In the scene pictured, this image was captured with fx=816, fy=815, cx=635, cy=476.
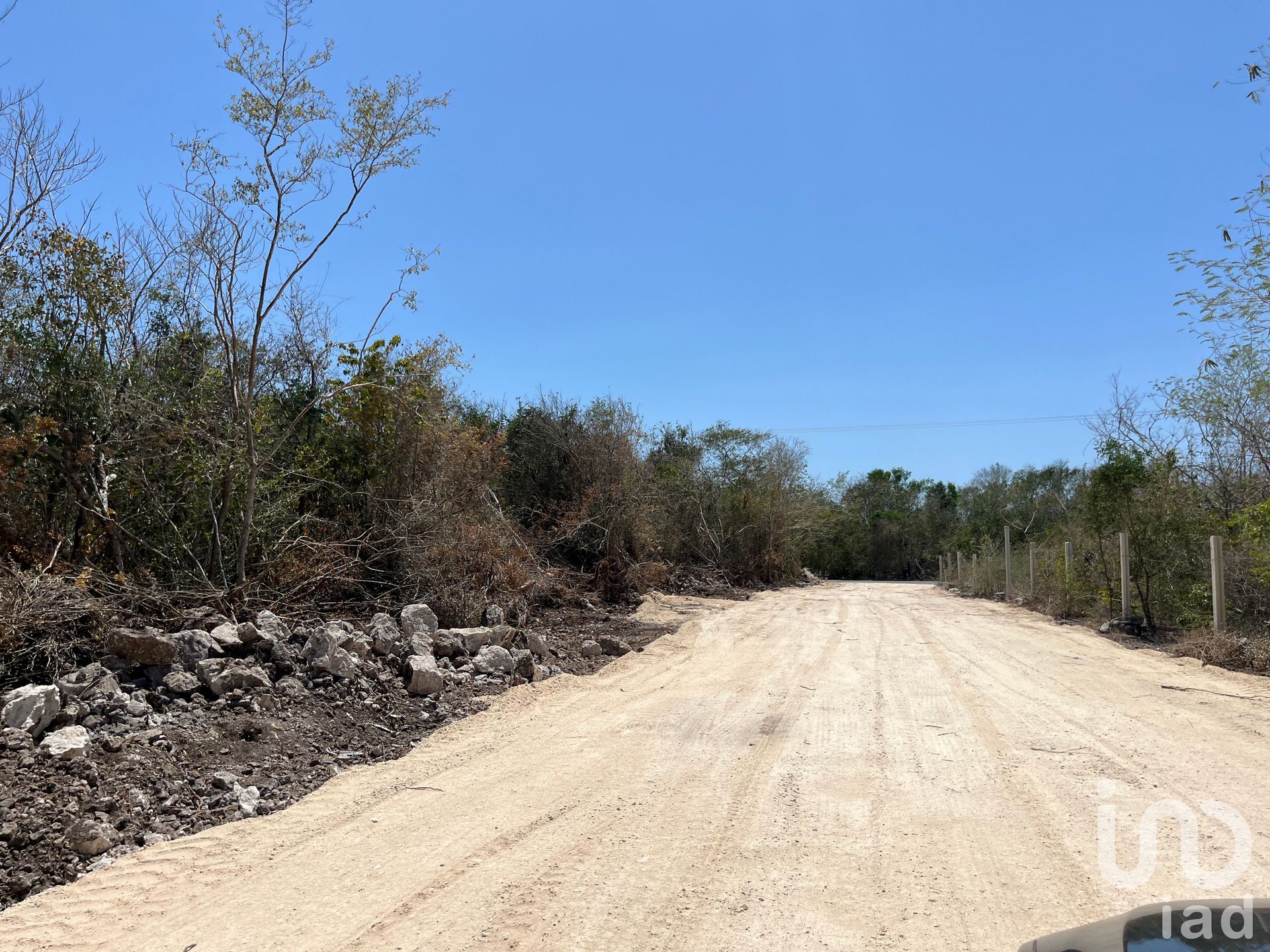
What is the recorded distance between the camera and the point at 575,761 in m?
7.00

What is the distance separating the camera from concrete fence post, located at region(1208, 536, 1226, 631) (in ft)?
40.0

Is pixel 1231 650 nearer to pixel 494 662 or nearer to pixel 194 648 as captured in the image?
pixel 494 662

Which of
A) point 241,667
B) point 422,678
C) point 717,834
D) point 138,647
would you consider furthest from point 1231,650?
point 138,647

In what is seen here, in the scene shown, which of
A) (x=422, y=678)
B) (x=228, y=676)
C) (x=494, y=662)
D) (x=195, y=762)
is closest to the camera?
(x=195, y=762)

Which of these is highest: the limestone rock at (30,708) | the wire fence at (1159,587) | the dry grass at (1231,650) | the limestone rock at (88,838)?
the wire fence at (1159,587)

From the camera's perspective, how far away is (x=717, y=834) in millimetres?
5148

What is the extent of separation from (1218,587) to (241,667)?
13384mm

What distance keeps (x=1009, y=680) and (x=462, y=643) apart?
7.02m

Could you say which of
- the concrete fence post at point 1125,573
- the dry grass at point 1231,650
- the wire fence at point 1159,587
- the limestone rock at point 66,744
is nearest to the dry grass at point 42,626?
the limestone rock at point 66,744

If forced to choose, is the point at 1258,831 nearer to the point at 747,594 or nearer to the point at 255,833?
the point at 255,833

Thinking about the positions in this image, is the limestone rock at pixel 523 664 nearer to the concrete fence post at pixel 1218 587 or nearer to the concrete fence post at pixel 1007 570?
the concrete fence post at pixel 1218 587

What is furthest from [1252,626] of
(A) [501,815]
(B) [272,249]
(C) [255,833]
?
(B) [272,249]

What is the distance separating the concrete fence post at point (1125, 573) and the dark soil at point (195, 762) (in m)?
12.6

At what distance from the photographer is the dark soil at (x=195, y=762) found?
5.04 metres
